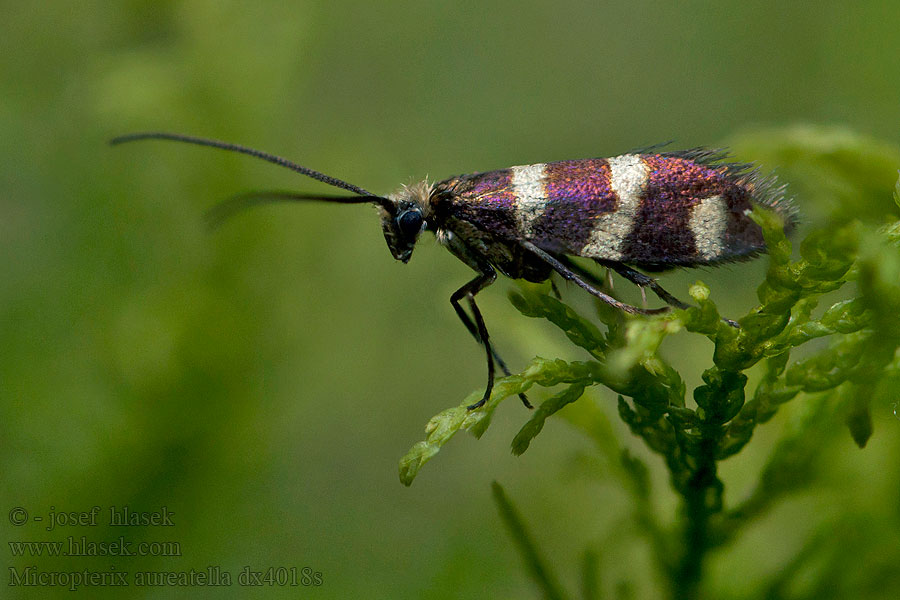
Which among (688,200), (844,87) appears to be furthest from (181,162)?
(844,87)

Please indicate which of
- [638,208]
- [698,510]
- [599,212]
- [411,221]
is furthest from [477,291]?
[698,510]

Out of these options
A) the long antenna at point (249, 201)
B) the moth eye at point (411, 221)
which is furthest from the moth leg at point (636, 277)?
the long antenna at point (249, 201)

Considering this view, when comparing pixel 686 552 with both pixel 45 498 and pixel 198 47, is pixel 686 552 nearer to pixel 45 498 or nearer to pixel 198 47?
pixel 45 498

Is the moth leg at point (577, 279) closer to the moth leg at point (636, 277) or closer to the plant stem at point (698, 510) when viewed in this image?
the moth leg at point (636, 277)

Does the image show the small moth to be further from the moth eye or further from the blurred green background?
the blurred green background

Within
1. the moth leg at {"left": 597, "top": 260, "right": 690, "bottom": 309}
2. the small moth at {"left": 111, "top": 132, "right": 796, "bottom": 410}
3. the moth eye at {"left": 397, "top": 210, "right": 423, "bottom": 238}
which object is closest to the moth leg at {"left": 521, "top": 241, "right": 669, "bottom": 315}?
the small moth at {"left": 111, "top": 132, "right": 796, "bottom": 410}

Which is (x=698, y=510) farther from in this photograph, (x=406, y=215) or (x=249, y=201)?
(x=249, y=201)
